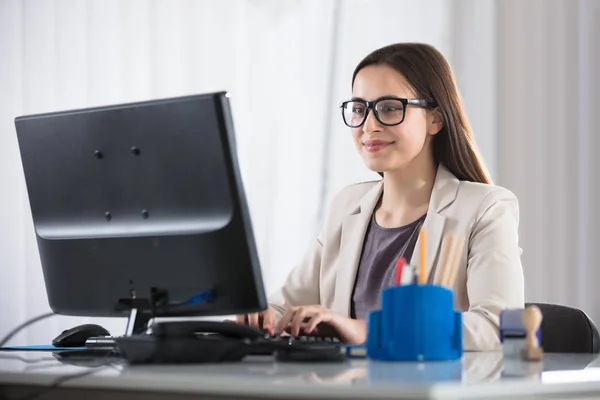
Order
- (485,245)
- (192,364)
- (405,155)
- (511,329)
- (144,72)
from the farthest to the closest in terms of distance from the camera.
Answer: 1. (144,72)
2. (405,155)
3. (485,245)
4. (511,329)
5. (192,364)

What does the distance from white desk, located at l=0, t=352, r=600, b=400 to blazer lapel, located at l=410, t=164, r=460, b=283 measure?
686 millimetres

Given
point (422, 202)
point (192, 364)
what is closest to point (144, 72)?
point (422, 202)

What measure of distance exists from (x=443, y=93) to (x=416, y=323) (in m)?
1.04

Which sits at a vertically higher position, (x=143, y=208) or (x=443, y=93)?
(x=443, y=93)

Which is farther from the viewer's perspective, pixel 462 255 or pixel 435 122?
pixel 435 122

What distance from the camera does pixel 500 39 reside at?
12.1 feet

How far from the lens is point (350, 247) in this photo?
7.43ft

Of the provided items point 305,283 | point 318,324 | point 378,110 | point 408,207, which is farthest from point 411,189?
point 318,324

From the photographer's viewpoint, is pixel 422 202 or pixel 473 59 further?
pixel 473 59

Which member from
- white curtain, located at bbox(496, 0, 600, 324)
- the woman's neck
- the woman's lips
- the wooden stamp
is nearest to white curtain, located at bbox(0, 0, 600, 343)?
white curtain, located at bbox(496, 0, 600, 324)

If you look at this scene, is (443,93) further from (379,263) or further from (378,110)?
(379,263)

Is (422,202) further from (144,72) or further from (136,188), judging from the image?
(144,72)

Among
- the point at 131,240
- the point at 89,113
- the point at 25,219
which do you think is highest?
the point at 89,113

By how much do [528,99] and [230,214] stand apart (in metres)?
2.53
